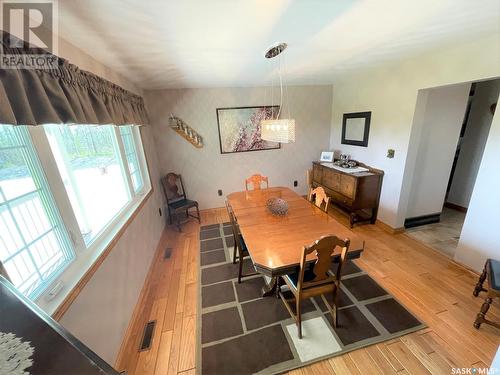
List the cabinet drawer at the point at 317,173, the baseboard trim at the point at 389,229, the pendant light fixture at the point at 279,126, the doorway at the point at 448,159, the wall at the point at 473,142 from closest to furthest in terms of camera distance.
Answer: the pendant light fixture at the point at 279,126
the doorway at the point at 448,159
the baseboard trim at the point at 389,229
the wall at the point at 473,142
the cabinet drawer at the point at 317,173

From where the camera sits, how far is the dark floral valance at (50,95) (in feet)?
2.77

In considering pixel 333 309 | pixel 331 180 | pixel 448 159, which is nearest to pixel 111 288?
pixel 333 309

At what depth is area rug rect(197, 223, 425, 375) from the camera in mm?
1468

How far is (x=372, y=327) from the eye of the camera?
165 cm

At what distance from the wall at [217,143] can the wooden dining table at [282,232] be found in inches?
57.4

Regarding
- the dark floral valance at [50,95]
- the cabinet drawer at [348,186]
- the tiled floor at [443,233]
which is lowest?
the tiled floor at [443,233]

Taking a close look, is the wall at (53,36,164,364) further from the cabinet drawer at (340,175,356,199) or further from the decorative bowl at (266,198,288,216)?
the cabinet drawer at (340,175,356,199)

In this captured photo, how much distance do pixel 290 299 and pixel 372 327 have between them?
0.70m

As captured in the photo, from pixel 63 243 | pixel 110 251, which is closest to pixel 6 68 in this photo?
pixel 63 243

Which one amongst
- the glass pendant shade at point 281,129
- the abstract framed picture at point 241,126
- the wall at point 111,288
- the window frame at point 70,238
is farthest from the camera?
the abstract framed picture at point 241,126

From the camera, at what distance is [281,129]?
2029mm

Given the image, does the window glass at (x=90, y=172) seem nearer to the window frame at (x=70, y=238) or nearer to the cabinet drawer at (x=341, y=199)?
the window frame at (x=70, y=238)

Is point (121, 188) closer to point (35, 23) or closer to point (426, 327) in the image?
point (35, 23)

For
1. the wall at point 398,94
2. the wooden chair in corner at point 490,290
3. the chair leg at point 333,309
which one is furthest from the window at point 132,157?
the wooden chair in corner at point 490,290
